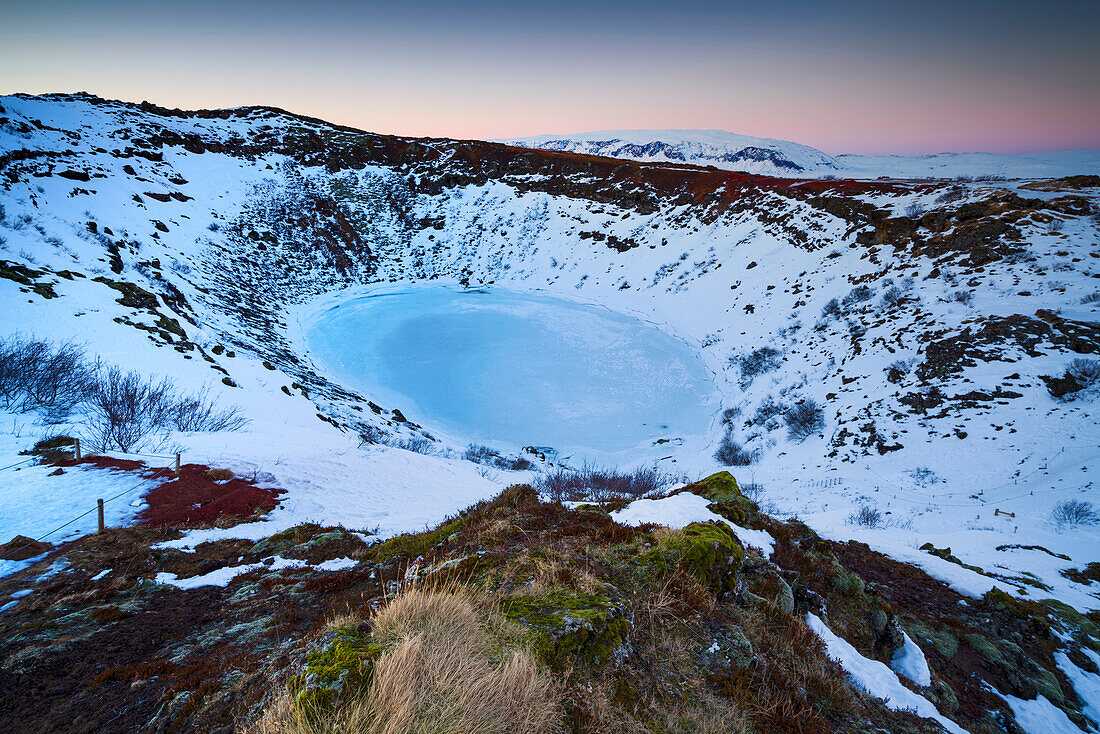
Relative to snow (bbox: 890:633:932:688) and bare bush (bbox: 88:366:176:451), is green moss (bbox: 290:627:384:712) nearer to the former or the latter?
snow (bbox: 890:633:932:688)

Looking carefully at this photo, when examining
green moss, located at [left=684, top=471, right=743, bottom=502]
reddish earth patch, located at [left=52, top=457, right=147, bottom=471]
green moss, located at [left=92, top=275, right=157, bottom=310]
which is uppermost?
green moss, located at [left=92, top=275, right=157, bottom=310]

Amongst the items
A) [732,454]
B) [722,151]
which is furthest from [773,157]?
[732,454]

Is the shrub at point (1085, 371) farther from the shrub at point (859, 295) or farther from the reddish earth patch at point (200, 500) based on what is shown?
the reddish earth patch at point (200, 500)

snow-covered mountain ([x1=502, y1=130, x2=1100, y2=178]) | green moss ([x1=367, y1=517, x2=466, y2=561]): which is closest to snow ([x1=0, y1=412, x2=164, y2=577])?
green moss ([x1=367, y1=517, x2=466, y2=561])

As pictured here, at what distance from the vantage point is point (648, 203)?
4569cm

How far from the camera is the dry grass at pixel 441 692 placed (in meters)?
2.46

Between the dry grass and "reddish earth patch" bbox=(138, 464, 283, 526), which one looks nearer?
the dry grass

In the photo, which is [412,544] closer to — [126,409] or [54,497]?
[54,497]

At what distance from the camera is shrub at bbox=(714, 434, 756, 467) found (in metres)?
18.4

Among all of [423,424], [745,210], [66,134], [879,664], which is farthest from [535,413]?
[66,134]

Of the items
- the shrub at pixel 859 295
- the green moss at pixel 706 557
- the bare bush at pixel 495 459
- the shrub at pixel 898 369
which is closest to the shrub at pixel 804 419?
the shrub at pixel 898 369

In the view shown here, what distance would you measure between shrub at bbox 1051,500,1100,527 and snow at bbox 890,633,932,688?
9.13 meters

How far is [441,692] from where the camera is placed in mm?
2674

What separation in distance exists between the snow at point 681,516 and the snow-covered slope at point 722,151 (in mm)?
80029
